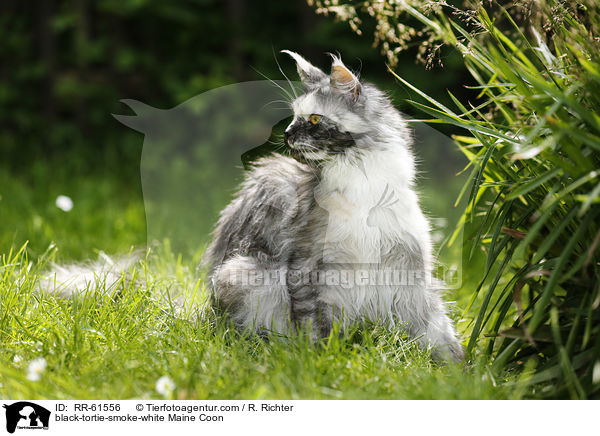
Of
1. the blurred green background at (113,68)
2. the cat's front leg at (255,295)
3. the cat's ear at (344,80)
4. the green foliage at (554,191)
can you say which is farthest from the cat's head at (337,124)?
the blurred green background at (113,68)

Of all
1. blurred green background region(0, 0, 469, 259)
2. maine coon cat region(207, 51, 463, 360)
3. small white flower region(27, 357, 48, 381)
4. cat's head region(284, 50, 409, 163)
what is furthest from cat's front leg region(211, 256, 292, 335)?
blurred green background region(0, 0, 469, 259)

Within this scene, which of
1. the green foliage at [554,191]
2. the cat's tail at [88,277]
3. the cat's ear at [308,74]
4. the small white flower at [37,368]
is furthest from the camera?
the cat's tail at [88,277]

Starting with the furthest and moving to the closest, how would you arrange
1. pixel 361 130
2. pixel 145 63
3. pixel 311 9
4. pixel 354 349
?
pixel 145 63, pixel 311 9, pixel 361 130, pixel 354 349

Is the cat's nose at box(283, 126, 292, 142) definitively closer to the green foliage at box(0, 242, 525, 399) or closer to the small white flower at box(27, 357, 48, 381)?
the green foliage at box(0, 242, 525, 399)

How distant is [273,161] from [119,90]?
3.94 m

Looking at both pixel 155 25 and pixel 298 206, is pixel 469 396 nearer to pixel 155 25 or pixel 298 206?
pixel 298 206

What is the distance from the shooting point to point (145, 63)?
5625 mm

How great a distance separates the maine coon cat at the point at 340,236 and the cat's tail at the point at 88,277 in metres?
0.42

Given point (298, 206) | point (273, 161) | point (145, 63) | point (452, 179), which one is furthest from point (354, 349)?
point (145, 63)

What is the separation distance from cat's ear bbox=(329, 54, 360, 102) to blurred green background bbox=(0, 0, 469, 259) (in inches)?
85.6

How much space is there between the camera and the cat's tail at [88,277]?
219 centimetres

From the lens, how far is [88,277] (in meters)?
2.41

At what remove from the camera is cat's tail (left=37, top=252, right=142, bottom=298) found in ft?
7.20
